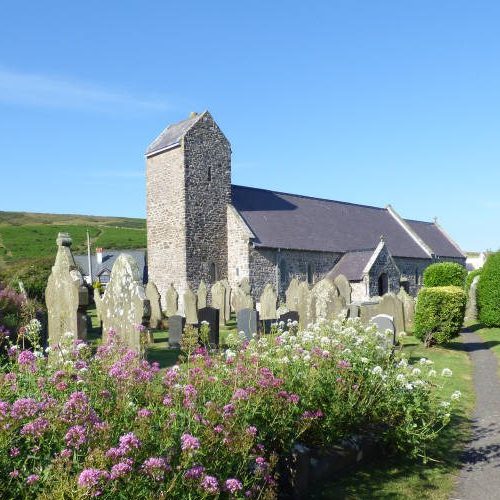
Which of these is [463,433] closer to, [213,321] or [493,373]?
[493,373]

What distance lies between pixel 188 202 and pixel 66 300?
21037mm

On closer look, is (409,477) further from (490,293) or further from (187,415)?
(490,293)

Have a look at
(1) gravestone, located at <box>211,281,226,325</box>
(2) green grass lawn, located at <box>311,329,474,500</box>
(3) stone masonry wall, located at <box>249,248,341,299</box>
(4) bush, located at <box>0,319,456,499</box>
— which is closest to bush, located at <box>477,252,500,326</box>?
(1) gravestone, located at <box>211,281,226,325</box>

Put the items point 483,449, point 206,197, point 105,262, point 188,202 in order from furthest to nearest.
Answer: point 105,262, point 206,197, point 188,202, point 483,449

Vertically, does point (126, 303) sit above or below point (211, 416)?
above

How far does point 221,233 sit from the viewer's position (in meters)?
31.1

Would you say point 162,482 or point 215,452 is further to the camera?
point 215,452

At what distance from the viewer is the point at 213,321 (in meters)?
13.8

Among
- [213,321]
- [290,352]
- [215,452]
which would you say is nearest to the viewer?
[215,452]

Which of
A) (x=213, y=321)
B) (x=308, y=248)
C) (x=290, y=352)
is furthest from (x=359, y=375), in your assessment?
(x=308, y=248)

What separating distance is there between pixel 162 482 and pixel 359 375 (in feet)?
10.7

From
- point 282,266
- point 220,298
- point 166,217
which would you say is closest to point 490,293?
point 220,298

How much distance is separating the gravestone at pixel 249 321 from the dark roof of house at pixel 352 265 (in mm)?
17936

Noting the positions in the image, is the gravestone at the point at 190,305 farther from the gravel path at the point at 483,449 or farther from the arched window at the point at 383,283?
the arched window at the point at 383,283
